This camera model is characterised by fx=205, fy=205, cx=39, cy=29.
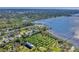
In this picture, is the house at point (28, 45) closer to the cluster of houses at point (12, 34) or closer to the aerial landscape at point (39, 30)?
the aerial landscape at point (39, 30)

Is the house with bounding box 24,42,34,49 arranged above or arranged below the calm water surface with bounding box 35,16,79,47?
below

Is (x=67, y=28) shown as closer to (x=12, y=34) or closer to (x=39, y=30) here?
(x=39, y=30)

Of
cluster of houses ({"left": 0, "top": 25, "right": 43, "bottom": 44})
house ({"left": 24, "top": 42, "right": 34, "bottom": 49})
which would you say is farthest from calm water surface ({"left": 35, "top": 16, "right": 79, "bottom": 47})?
house ({"left": 24, "top": 42, "right": 34, "bottom": 49})

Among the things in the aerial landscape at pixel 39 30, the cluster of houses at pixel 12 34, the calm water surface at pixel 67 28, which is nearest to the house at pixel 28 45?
the aerial landscape at pixel 39 30

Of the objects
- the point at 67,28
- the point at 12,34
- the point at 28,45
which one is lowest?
the point at 28,45

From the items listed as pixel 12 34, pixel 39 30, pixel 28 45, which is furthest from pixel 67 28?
pixel 12 34

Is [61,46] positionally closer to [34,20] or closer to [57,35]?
[57,35]

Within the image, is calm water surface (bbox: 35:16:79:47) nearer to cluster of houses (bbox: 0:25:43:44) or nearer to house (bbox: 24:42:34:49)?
cluster of houses (bbox: 0:25:43:44)
